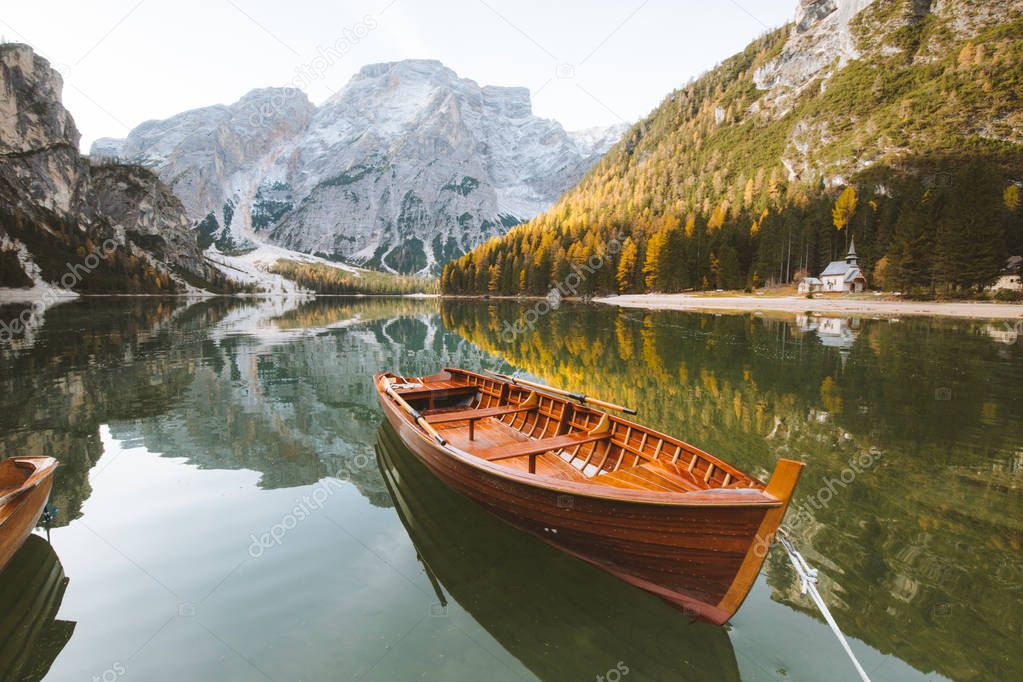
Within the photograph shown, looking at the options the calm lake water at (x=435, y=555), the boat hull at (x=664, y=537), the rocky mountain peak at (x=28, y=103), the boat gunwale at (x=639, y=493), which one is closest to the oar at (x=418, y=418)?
the boat gunwale at (x=639, y=493)

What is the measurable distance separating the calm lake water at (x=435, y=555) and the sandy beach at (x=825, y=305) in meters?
42.7

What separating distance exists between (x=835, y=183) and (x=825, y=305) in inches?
2595

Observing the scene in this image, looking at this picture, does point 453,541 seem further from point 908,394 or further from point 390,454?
point 908,394

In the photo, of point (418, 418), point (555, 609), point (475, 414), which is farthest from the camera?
point (475, 414)

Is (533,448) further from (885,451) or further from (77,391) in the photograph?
(77,391)

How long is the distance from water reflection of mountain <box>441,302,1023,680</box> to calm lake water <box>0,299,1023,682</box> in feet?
0.20

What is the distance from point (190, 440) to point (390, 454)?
6.32 metres

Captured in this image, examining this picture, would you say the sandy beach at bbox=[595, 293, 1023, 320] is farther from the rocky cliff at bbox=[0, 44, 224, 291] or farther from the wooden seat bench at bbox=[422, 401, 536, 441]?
the rocky cliff at bbox=[0, 44, 224, 291]

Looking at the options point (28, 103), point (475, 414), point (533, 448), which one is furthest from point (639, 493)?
point (28, 103)

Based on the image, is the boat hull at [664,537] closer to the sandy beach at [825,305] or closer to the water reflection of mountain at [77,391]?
the water reflection of mountain at [77,391]

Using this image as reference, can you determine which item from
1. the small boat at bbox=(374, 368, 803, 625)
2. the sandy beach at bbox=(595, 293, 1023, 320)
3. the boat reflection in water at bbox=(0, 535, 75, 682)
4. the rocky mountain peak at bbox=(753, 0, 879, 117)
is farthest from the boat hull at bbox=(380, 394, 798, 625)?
the rocky mountain peak at bbox=(753, 0, 879, 117)

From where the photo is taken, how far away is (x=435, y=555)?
26.5ft

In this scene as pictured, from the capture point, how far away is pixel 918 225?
59.2m

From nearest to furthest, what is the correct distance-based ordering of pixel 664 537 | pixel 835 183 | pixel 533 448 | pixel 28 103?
1. pixel 664 537
2. pixel 533 448
3. pixel 835 183
4. pixel 28 103
